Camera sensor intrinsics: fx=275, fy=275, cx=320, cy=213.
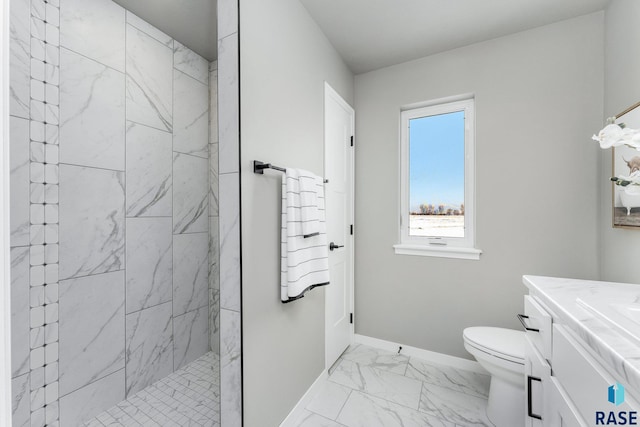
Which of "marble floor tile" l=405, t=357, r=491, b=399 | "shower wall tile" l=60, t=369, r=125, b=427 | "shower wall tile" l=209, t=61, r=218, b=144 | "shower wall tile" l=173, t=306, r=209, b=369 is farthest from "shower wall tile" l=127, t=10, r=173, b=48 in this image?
"marble floor tile" l=405, t=357, r=491, b=399

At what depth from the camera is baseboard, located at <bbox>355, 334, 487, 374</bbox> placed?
2110 millimetres

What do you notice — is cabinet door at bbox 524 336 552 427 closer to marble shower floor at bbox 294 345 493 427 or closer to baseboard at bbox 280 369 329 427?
marble shower floor at bbox 294 345 493 427

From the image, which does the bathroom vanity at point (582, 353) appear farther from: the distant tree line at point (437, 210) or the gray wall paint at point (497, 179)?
the distant tree line at point (437, 210)

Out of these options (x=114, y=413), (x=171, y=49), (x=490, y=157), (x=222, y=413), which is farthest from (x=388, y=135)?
(x=114, y=413)

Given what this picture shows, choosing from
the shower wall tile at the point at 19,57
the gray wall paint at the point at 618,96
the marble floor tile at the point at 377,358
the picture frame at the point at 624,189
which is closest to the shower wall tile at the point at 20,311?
the shower wall tile at the point at 19,57

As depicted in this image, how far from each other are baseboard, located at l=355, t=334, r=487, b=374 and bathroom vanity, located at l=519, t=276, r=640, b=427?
99 cm

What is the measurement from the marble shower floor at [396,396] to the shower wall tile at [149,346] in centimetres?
111

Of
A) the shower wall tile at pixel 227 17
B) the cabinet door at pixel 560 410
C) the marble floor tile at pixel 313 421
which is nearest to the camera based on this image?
the cabinet door at pixel 560 410

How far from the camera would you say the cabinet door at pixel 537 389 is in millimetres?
1023

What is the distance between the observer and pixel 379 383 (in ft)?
6.45

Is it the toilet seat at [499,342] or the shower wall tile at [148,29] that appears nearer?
the toilet seat at [499,342]

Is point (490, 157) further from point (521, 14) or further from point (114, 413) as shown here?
point (114, 413)

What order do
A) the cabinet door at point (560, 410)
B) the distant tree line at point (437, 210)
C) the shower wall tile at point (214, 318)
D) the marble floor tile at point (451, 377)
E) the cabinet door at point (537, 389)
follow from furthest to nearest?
the shower wall tile at point (214, 318) → the distant tree line at point (437, 210) → the marble floor tile at point (451, 377) → the cabinet door at point (537, 389) → the cabinet door at point (560, 410)

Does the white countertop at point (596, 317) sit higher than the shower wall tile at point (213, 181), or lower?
lower
